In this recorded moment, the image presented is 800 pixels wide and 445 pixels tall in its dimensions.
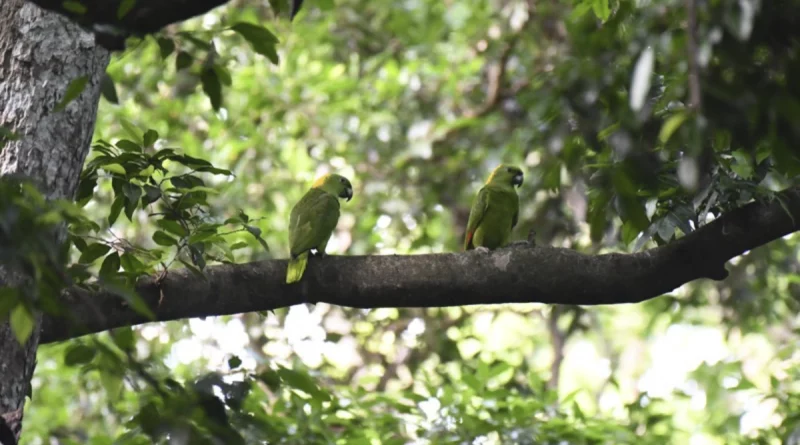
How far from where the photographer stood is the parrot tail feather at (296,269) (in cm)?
310

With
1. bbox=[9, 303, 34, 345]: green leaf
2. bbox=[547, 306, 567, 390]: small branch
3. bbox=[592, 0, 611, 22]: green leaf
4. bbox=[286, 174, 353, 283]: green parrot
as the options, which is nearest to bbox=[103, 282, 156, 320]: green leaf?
bbox=[9, 303, 34, 345]: green leaf

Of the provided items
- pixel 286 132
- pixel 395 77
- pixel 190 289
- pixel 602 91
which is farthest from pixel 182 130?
pixel 602 91

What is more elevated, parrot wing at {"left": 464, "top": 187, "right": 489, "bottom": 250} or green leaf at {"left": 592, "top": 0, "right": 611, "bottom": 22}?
green leaf at {"left": 592, "top": 0, "right": 611, "bottom": 22}

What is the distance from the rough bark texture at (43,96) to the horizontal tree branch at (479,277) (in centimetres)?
45

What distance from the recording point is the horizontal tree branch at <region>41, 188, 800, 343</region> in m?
2.95

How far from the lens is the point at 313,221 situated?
13.3 feet

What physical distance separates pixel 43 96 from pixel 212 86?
67 cm

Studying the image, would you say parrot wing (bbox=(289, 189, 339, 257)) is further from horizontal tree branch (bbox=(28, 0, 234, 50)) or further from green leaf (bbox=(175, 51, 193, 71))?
horizontal tree branch (bbox=(28, 0, 234, 50))

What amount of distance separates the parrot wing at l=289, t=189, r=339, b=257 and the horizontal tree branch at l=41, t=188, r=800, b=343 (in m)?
0.50

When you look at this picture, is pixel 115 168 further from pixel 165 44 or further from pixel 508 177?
pixel 508 177

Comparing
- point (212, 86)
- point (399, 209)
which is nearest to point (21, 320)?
point (212, 86)

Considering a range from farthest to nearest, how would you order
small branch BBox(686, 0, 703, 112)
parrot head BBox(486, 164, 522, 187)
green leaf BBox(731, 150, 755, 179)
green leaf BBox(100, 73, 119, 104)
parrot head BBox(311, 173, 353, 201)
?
parrot head BBox(486, 164, 522, 187) < parrot head BBox(311, 173, 353, 201) < green leaf BBox(731, 150, 755, 179) < green leaf BBox(100, 73, 119, 104) < small branch BBox(686, 0, 703, 112)

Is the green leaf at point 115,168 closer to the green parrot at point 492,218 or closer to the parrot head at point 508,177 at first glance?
the green parrot at point 492,218

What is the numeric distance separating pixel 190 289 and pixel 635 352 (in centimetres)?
1128
